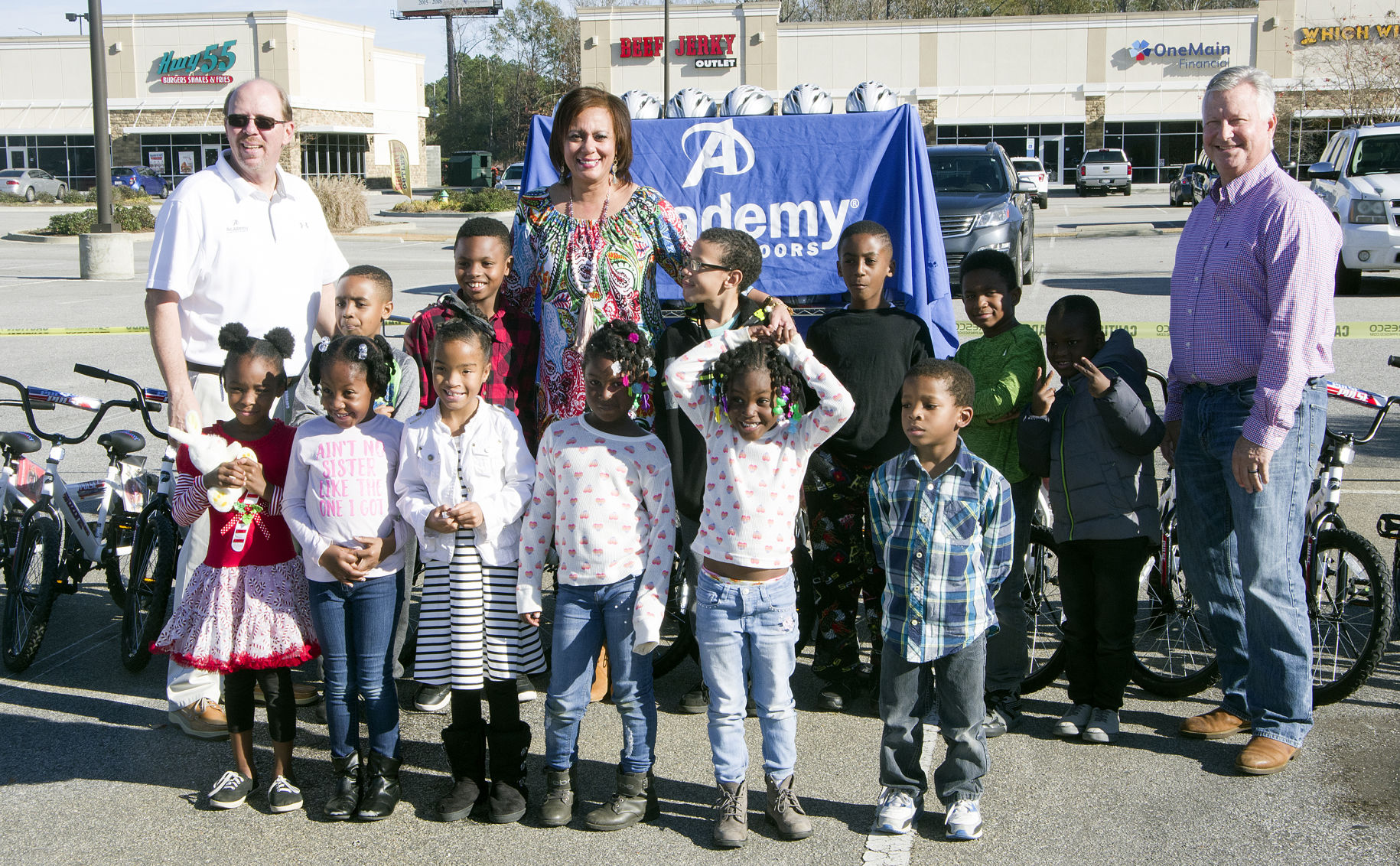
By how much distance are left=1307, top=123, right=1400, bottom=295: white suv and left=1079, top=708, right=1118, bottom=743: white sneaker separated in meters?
12.3

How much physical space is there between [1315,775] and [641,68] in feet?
162

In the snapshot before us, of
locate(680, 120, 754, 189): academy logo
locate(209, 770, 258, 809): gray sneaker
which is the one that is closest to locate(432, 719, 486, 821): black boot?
locate(209, 770, 258, 809): gray sneaker

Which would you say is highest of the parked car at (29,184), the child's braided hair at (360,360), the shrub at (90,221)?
the parked car at (29,184)

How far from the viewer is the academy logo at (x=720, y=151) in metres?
7.79

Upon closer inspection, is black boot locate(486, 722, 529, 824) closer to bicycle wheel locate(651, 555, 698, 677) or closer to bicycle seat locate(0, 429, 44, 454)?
bicycle wheel locate(651, 555, 698, 677)

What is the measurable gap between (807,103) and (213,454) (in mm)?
5007

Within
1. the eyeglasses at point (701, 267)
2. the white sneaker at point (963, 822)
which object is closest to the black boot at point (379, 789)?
the white sneaker at point (963, 822)

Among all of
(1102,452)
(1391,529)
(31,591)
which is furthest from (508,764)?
(1391,529)

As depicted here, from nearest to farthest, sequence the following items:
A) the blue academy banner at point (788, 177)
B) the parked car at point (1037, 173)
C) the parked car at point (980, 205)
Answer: the blue academy banner at point (788, 177) → the parked car at point (980, 205) → the parked car at point (1037, 173)

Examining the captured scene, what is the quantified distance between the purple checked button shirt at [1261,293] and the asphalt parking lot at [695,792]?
3.87ft

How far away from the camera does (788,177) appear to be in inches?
306

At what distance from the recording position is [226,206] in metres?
4.47

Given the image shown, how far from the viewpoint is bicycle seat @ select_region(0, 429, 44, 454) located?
17.5 ft

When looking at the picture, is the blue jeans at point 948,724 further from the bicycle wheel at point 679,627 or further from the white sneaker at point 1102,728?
the bicycle wheel at point 679,627
